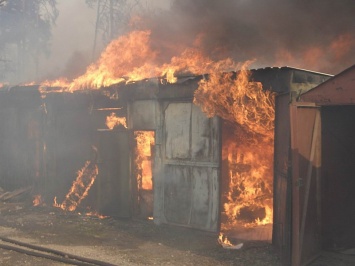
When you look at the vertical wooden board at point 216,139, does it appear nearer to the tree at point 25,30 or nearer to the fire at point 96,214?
the fire at point 96,214

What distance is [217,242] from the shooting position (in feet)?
29.6

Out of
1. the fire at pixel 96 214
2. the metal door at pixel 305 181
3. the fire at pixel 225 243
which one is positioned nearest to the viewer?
the metal door at pixel 305 181

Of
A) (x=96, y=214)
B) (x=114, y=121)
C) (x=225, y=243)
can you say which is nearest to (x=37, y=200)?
(x=96, y=214)

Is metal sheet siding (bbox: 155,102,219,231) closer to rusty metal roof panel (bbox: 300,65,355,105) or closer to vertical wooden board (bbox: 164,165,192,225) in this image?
vertical wooden board (bbox: 164,165,192,225)

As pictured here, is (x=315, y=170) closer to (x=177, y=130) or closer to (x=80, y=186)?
(x=177, y=130)

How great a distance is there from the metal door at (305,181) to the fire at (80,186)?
23.7 ft

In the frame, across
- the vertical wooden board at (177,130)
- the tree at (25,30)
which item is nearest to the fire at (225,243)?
the vertical wooden board at (177,130)

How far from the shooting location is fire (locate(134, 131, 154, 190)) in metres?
11.3

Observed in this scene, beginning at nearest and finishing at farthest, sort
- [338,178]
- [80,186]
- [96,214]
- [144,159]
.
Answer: [338,178], [144,159], [96,214], [80,186]

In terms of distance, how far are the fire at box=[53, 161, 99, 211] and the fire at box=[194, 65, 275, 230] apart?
4.58 meters

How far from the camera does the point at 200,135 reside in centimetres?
976

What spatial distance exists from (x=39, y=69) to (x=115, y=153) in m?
27.5

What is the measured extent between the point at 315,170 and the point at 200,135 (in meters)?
3.27

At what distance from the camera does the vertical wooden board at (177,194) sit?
9.97 meters
